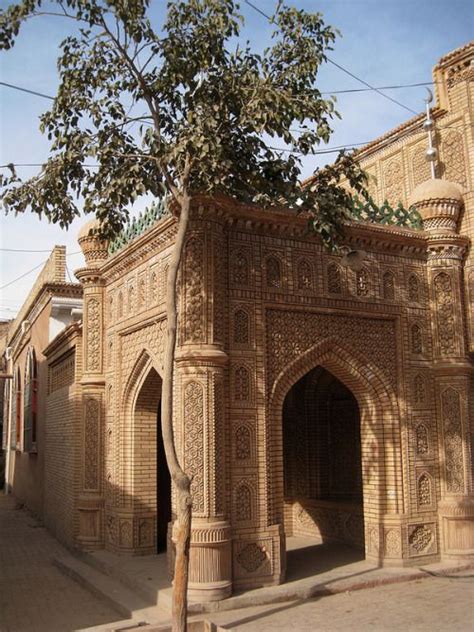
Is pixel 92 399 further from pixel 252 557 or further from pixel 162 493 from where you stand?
pixel 252 557

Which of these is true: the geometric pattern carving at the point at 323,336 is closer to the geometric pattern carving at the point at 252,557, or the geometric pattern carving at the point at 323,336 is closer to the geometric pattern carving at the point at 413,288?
the geometric pattern carving at the point at 413,288

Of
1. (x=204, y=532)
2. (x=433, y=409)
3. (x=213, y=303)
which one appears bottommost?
(x=204, y=532)

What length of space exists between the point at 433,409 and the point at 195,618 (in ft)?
14.3

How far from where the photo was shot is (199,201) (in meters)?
8.07

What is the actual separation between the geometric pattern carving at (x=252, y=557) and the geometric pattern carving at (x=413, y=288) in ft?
13.2

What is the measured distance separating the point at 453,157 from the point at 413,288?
230 centimetres

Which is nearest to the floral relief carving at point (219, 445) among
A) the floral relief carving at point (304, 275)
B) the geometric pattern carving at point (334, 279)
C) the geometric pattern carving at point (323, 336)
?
the geometric pattern carving at point (323, 336)

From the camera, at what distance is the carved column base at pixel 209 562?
7.45m

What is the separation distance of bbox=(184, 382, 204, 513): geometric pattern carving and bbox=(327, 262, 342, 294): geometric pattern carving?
2399 mm

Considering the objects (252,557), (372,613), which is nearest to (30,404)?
(252,557)

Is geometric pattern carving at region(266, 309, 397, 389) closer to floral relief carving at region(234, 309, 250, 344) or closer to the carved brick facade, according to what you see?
the carved brick facade

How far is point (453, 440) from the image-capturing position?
9555mm

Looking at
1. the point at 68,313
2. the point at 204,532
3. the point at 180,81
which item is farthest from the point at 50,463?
the point at 180,81

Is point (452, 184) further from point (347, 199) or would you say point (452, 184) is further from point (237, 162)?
point (237, 162)
